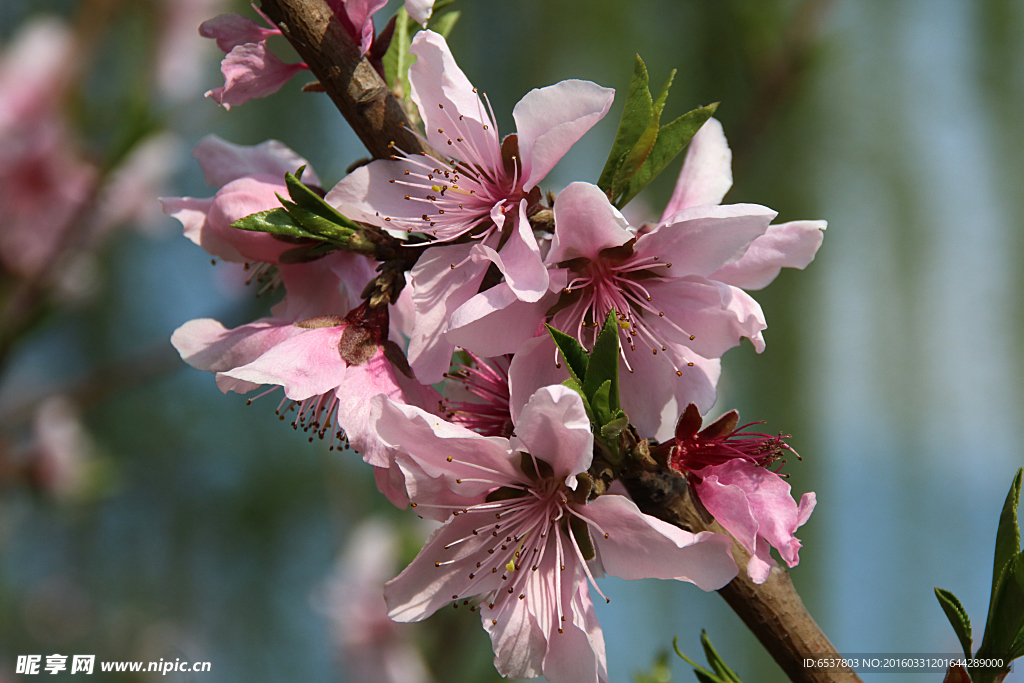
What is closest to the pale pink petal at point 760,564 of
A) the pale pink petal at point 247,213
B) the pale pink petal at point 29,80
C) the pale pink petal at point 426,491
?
the pale pink petal at point 426,491

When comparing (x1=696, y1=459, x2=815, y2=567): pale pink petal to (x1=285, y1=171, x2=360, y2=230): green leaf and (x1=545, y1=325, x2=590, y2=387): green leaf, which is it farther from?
(x1=285, y1=171, x2=360, y2=230): green leaf

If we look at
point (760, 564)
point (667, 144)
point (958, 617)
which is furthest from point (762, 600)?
point (667, 144)

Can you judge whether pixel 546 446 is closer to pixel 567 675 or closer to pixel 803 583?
pixel 567 675

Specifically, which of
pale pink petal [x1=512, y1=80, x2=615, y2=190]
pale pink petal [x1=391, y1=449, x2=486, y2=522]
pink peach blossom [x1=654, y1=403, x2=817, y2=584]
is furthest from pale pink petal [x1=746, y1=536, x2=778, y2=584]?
pale pink petal [x1=512, y1=80, x2=615, y2=190]

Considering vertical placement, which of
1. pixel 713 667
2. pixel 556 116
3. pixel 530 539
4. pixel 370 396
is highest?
pixel 556 116

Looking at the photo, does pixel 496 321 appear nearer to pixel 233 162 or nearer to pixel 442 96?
pixel 442 96

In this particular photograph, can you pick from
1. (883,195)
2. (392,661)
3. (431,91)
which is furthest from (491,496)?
(883,195)
